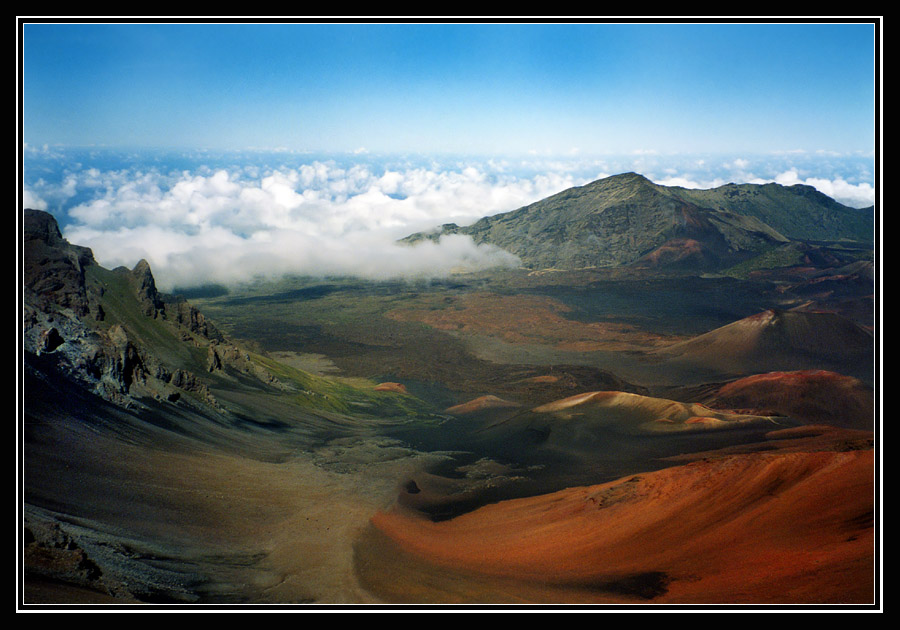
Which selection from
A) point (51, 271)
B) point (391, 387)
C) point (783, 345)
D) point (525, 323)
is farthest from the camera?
point (525, 323)

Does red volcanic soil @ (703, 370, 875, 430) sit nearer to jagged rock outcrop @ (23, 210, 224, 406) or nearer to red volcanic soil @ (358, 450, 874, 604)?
red volcanic soil @ (358, 450, 874, 604)

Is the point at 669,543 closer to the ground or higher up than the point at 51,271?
closer to the ground

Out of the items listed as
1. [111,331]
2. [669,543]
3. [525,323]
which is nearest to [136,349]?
[111,331]

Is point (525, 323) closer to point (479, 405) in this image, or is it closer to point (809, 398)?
point (479, 405)

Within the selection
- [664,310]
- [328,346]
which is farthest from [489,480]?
[664,310]

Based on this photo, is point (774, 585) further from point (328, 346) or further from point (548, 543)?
point (328, 346)

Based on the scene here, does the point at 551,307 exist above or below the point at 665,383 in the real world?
above

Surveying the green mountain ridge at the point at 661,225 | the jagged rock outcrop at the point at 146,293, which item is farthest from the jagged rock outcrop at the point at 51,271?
the green mountain ridge at the point at 661,225
